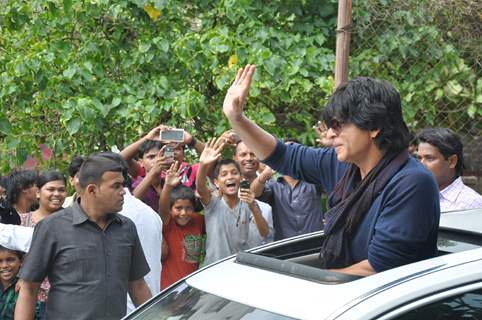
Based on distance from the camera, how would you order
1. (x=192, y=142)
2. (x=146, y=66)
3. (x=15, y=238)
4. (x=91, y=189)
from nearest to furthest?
(x=91, y=189) < (x=15, y=238) < (x=192, y=142) < (x=146, y=66)

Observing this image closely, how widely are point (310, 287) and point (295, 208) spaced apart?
3.94m

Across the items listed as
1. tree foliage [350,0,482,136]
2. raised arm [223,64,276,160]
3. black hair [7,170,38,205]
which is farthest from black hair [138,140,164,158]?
raised arm [223,64,276,160]

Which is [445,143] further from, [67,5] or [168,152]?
[67,5]

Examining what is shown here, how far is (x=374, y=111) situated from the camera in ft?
11.4

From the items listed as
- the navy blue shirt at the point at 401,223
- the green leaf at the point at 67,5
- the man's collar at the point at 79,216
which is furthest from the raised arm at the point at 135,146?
the navy blue shirt at the point at 401,223

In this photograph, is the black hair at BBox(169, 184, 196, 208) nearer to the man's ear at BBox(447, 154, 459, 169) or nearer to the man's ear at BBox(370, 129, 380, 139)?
the man's ear at BBox(447, 154, 459, 169)

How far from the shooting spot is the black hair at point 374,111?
3.49 metres

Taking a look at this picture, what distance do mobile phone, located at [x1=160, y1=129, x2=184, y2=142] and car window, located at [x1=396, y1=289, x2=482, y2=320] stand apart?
4128mm

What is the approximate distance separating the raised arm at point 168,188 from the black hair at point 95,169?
1.46 metres

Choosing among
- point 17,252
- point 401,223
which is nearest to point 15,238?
point 17,252

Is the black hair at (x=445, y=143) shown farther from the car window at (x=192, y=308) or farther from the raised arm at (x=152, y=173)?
the car window at (x=192, y=308)

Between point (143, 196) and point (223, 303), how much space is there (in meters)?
3.72

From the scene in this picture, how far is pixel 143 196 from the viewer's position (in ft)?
22.2

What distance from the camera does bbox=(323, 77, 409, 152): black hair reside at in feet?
11.4
